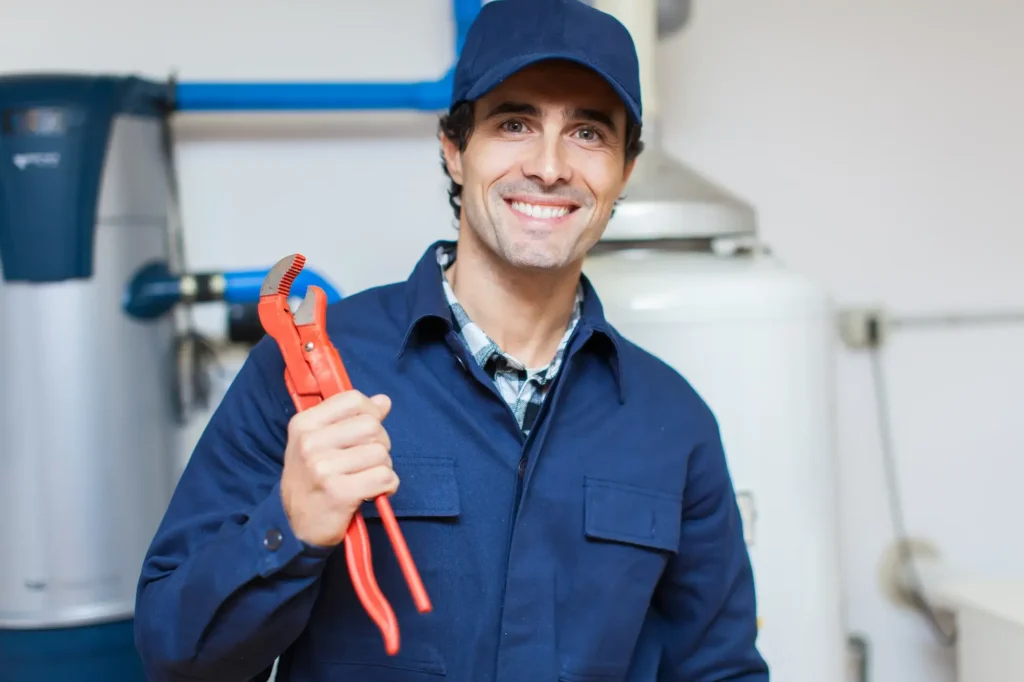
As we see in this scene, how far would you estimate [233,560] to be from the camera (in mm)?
730

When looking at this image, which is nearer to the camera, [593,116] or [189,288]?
[593,116]

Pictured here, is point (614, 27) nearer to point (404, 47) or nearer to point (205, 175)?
point (404, 47)

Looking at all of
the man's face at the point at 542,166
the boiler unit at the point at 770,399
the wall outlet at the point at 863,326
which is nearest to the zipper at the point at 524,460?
the man's face at the point at 542,166

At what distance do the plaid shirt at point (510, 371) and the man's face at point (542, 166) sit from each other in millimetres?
81

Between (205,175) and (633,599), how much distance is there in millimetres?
→ 911

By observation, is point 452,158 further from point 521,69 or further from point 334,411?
point 334,411

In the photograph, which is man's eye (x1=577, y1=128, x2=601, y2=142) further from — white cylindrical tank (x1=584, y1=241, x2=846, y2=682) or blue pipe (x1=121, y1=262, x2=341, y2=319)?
blue pipe (x1=121, y1=262, x2=341, y2=319)

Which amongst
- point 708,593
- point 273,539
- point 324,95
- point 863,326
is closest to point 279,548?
point 273,539

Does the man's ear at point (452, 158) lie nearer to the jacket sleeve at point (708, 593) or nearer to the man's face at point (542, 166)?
the man's face at point (542, 166)

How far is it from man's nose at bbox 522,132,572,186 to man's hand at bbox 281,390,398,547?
312mm

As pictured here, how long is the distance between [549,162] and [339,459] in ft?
1.20

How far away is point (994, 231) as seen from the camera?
1671mm

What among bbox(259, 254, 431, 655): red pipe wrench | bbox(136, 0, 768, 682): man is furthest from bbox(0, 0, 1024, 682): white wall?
bbox(259, 254, 431, 655): red pipe wrench

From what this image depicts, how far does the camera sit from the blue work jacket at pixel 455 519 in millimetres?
810
